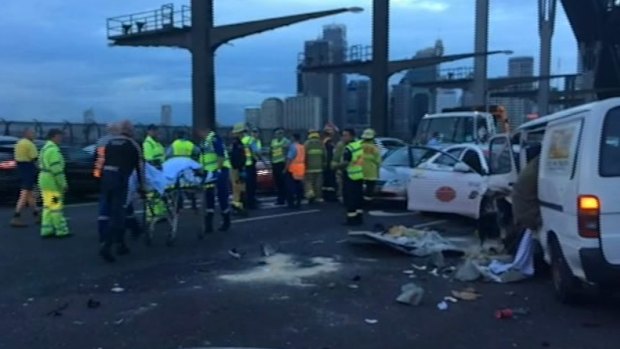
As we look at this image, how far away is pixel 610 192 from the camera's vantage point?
6.38 meters

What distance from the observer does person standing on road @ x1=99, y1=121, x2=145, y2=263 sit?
32.8 feet

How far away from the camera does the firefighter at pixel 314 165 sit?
1802cm

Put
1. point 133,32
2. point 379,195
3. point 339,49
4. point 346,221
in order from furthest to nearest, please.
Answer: point 339,49 → point 133,32 → point 379,195 → point 346,221

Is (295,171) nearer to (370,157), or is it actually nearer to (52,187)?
(370,157)

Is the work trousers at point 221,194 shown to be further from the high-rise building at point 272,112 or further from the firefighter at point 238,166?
the high-rise building at point 272,112

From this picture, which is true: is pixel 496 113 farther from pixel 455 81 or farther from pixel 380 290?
pixel 455 81

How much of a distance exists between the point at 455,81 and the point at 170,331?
53.1 m

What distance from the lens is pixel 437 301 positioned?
7656 millimetres

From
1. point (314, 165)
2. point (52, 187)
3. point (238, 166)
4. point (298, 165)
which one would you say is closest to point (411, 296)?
point (52, 187)

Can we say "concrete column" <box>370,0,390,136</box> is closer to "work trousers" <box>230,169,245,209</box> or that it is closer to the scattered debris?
"work trousers" <box>230,169,245,209</box>

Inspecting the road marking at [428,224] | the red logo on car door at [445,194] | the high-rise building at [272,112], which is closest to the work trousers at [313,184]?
A: the road marking at [428,224]

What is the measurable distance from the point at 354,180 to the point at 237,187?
2831mm

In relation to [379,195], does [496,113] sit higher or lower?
higher

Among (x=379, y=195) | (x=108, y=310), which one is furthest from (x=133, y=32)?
(x=108, y=310)
